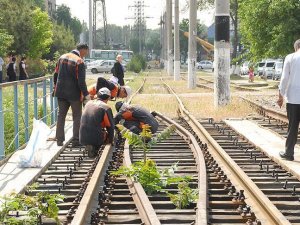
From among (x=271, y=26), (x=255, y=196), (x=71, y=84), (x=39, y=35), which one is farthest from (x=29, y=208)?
(x=39, y=35)

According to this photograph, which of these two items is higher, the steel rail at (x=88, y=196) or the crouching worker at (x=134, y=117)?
the crouching worker at (x=134, y=117)

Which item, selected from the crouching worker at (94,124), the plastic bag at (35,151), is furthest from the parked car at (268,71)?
the plastic bag at (35,151)

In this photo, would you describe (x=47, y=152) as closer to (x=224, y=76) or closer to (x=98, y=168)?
(x=98, y=168)

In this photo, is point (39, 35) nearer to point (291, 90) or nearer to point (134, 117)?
point (134, 117)

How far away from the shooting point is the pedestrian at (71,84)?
1095 centimetres

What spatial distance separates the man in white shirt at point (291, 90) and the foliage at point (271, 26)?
72.0 feet

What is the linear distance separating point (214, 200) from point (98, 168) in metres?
1.90

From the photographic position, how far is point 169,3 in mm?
54844

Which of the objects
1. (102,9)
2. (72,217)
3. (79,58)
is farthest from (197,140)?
(102,9)

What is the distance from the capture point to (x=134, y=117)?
11172 millimetres

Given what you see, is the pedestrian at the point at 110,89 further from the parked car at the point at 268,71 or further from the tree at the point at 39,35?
the parked car at the point at 268,71

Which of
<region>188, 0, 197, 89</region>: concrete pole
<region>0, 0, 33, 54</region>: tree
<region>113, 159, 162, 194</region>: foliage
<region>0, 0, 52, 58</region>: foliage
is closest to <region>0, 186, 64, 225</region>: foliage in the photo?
<region>113, 159, 162, 194</region>: foliage

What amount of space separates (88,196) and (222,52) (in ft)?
40.6

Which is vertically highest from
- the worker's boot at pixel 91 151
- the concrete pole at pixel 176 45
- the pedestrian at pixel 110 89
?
the concrete pole at pixel 176 45
